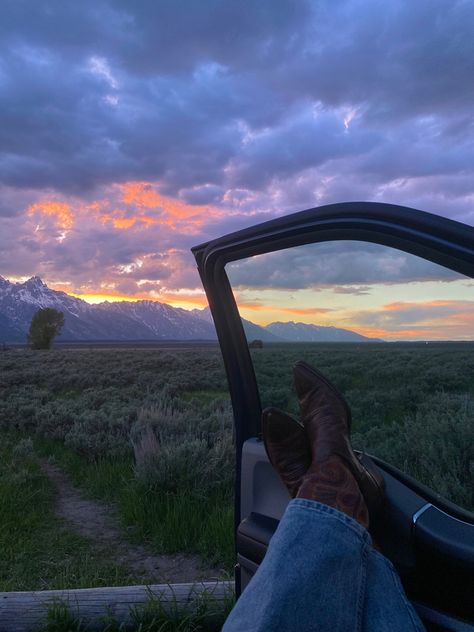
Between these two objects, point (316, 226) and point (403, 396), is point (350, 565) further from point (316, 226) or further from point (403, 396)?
point (316, 226)

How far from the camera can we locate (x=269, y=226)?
191cm

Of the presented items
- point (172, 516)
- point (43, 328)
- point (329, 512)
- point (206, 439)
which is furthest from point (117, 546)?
point (43, 328)

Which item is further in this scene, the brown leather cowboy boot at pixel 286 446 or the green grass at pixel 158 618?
the green grass at pixel 158 618

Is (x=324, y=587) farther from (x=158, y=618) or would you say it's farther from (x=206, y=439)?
(x=206, y=439)

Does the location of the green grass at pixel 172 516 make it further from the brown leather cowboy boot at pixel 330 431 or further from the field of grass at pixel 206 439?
the brown leather cowboy boot at pixel 330 431

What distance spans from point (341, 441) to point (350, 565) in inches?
19.4

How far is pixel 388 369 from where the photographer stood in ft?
6.52

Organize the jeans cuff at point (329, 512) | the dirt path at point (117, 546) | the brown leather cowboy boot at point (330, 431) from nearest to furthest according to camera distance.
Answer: the jeans cuff at point (329, 512)
the brown leather cowboy boot at point (330, 431)
the dirt path at point (117, 546)

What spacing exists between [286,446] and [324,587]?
0.63 m

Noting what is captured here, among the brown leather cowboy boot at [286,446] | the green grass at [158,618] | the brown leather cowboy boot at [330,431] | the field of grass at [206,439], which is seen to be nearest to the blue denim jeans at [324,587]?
the brown leather cowboy boot at [330,431]

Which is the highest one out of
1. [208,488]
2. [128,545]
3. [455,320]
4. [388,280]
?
[388,280]

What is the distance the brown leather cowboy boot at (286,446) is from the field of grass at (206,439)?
216mm

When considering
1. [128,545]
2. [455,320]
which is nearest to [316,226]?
[455,320]

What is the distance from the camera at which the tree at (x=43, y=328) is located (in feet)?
199
